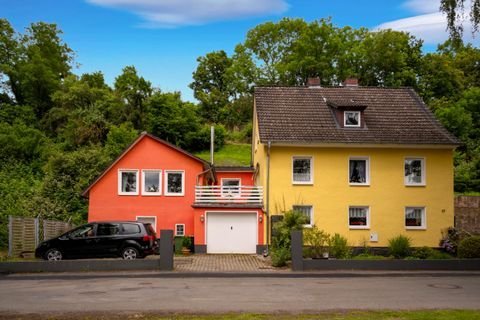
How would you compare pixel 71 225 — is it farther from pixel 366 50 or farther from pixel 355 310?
pixel 366 50

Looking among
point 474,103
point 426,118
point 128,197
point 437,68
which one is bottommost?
point 128,197

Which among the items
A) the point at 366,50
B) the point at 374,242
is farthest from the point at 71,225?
the point at 366,50

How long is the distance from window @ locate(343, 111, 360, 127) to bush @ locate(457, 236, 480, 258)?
30.4 feet

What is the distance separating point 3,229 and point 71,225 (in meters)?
5.15

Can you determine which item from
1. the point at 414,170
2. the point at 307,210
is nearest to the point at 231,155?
the point at 307,210

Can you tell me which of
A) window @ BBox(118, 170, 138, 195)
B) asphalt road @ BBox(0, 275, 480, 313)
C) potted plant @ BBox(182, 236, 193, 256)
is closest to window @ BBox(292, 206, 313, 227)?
potted plant @ BBox(182, 236, 193, 256)

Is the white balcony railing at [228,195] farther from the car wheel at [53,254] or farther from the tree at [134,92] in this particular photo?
the tree at [134,92]

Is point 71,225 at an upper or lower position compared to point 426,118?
lower

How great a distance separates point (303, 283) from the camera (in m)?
18.1

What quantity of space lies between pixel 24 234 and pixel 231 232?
406 inches

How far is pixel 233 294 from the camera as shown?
15469 millimetres

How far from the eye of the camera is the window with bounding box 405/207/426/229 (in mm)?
29292

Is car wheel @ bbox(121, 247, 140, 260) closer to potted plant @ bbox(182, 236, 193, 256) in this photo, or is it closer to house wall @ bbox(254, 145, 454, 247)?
potted plant @ bbox(182, 236, 193, 256)

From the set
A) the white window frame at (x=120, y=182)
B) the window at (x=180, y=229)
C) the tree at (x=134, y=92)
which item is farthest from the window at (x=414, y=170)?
the tree at (x=134, y=92)
